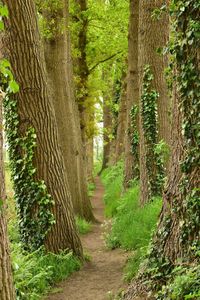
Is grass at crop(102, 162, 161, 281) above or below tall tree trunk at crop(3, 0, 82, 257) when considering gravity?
below

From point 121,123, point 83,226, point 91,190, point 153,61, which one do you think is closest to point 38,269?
point 83,226

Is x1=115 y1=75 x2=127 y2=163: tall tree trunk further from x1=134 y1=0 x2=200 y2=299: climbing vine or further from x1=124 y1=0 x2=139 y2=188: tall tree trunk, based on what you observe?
x1=134 y1=0 x2=200 y2=299: climbing vine

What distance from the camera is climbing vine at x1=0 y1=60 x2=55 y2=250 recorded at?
9461 mm

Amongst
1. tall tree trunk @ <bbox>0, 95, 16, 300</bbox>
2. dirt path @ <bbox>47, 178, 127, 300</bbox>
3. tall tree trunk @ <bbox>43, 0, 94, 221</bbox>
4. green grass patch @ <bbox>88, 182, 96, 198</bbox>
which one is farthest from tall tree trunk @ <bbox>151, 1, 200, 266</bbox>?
green grass patch @ <bbox>88, 182, 96, 198</bbox>

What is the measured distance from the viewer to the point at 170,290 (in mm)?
5684

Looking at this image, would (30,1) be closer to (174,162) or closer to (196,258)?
(174,162)

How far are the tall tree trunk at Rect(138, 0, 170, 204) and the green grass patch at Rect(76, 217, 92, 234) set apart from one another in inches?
109

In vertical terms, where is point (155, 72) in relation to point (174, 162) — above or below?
above

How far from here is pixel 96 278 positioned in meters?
9.16

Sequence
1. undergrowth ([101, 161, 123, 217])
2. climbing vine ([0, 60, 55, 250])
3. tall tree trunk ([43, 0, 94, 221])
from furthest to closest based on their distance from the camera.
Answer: undergrowth ([101, 161, 123, 217]) < tall tree trunk ([43, 0, 94, 221]) < climbing vine ([0, 60, 55, 250])

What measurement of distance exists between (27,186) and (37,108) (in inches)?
60.2

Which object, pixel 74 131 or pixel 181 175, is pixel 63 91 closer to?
pixel 74 131

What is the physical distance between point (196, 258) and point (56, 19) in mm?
9392

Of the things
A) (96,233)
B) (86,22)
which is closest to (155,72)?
(96,233)
